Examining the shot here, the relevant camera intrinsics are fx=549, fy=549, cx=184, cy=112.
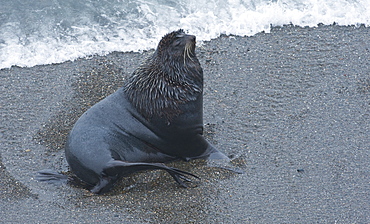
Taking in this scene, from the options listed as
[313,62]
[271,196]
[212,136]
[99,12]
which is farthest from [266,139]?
[99,12]

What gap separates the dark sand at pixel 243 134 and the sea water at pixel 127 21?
0.33 meters

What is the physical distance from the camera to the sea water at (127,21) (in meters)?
8.24

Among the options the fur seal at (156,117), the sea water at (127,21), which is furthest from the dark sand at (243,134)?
the sea water at (127,21)

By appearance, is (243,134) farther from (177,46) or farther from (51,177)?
(51,177)

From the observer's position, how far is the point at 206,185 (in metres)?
5.24

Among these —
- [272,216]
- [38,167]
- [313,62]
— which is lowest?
[38,167]

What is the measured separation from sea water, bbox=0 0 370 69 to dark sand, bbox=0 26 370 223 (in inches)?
13.1

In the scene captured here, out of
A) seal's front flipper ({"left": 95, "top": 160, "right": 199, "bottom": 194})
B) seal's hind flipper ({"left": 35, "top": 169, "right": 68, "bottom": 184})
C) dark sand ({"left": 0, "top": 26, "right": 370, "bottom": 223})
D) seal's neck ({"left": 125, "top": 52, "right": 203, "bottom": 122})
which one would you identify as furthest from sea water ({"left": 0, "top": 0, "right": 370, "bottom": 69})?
seal's front flipper ({"left": 95, "top": 160, "right": 199, "bottom": 194})

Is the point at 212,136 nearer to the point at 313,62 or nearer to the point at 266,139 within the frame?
the point at 266,139

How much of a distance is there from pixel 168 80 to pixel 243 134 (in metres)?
1.09

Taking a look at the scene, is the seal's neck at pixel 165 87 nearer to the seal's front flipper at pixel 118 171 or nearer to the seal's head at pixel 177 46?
the seal's head at pixel 177 46

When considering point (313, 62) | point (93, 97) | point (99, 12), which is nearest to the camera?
point (93, 97)

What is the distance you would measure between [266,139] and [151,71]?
144 cm

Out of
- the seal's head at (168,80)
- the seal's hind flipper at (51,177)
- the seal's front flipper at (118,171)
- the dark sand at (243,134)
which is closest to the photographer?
the dark sand at (243,134)
